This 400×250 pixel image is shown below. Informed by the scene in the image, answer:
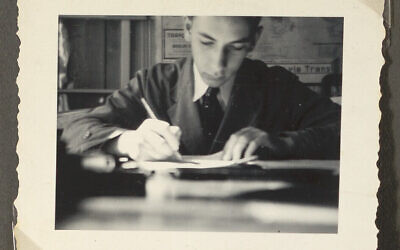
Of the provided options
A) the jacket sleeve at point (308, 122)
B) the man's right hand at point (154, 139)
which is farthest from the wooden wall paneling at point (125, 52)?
the jacket sleeve at point (308, 122)

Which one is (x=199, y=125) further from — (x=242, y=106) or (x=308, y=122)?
(x=308, y=122)

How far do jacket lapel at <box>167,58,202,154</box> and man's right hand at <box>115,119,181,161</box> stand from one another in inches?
0.8

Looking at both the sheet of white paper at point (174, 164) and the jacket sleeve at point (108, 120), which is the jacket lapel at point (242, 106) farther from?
the jacket sleeve at point (108, 120)

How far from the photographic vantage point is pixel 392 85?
4.69ft

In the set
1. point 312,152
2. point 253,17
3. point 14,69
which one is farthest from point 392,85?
point 14,69

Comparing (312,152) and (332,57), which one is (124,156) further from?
(332,57)

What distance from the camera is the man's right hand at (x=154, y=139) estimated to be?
1437 mm

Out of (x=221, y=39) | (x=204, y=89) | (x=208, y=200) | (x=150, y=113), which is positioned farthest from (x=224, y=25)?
(x=208, y=200)

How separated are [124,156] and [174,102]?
177 millimetres

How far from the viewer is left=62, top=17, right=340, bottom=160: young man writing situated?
1.43m

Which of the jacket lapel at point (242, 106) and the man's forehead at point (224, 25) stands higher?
the man's forehead at point (224, 25)

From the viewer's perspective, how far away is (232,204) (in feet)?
4.68

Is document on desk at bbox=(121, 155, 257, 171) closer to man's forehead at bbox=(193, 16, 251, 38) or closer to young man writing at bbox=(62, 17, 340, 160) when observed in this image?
young man writing at bbox=(62, 17, 340, 160)

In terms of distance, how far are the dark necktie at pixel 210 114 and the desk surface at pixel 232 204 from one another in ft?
0.35
